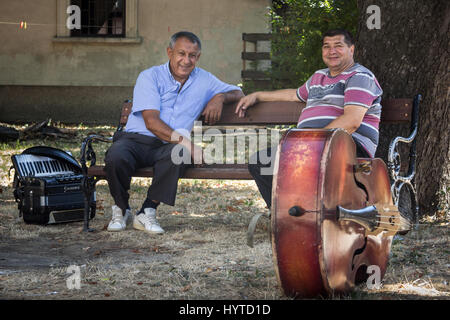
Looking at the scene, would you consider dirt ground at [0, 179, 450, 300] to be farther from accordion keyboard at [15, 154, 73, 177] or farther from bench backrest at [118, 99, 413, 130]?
bench backrest at [118, 99, 413, 130]

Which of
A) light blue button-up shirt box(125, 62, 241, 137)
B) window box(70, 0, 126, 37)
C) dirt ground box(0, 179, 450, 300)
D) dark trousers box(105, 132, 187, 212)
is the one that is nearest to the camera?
dirt ground box(0, 179, 450, 300)

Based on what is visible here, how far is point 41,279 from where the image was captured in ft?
12.8

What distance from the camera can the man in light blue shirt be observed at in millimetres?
5156

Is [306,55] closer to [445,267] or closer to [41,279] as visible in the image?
[445,267]

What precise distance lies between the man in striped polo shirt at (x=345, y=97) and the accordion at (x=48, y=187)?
177cm

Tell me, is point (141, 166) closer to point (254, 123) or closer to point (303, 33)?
point (254, 123)

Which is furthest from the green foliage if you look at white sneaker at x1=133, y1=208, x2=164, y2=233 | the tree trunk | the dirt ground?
white sneaker at x1=133, y1=208, x2=164, y2=233

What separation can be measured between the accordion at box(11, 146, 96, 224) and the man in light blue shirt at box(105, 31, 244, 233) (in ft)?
1.58

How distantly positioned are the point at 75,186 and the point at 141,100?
94cm

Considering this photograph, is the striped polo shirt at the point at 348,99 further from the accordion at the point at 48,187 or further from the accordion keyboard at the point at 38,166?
the accordion keyboard at the point at 38,166

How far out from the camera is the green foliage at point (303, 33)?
330 inches

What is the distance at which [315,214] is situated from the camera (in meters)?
3.06

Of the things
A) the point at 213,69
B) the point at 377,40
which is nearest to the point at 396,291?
the point at 377,40

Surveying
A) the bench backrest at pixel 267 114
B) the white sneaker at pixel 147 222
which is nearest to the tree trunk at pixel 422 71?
the bench backrest at pixel 267 114
